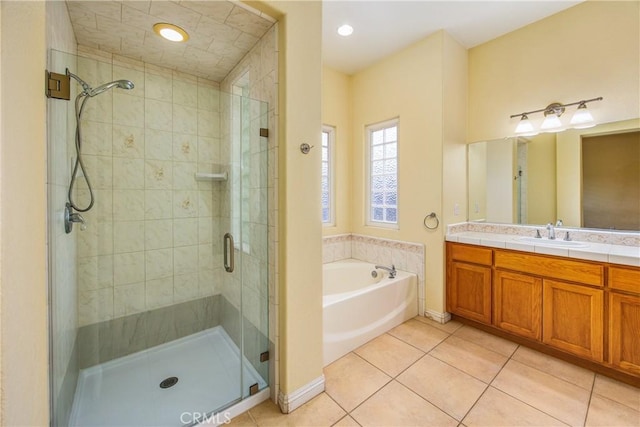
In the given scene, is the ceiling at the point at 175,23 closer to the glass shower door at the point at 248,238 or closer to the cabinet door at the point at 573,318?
the glass shower door at the point at 248,238

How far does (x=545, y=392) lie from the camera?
171cm

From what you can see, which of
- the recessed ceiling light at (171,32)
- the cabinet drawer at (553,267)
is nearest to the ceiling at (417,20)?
the recessed ceiling light at (171,32)

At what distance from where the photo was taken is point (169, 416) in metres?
1.49

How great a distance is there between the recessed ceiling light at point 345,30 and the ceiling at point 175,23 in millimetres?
1152

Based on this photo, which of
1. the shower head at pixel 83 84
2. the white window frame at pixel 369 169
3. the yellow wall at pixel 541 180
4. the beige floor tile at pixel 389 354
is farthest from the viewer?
the white window frame at pixel 369 169

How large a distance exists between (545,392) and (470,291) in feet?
3.05

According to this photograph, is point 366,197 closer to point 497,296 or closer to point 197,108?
point 497,296

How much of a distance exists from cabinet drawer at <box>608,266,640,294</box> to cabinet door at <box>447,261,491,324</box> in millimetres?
772

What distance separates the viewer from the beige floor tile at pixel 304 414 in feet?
4.90

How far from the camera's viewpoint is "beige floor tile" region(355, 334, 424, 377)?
2000mm

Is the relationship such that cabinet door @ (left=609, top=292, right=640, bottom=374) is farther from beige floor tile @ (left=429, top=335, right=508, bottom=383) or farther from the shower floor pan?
the shower floor pan

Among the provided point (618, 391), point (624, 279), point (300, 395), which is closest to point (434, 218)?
point (624, 279)

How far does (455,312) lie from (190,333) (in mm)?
2539

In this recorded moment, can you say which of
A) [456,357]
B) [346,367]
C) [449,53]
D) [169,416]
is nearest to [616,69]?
[449,53]
